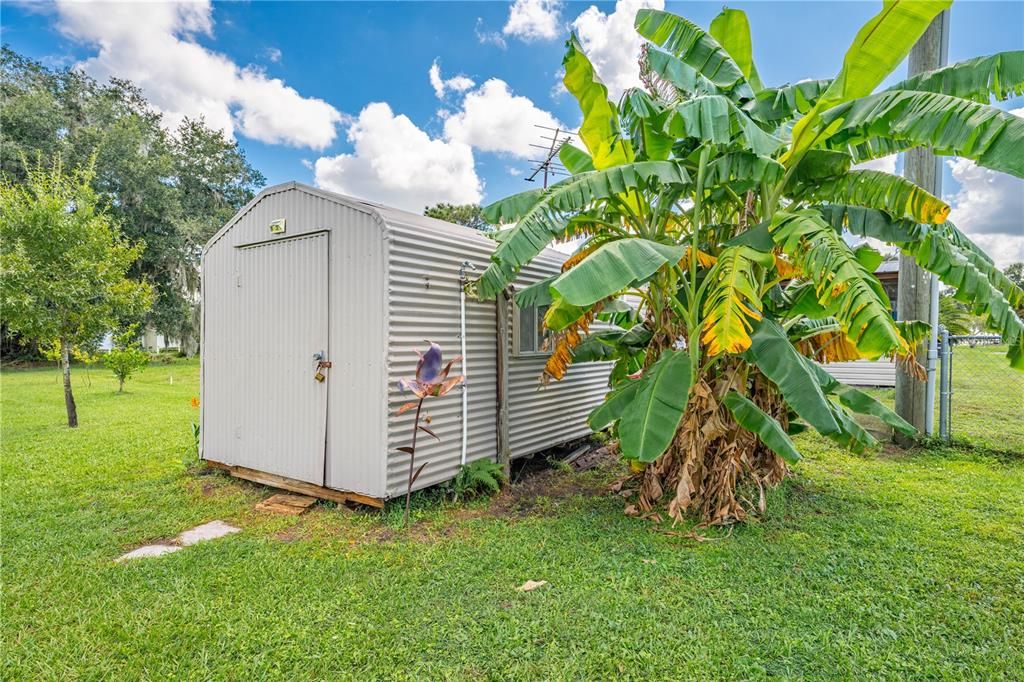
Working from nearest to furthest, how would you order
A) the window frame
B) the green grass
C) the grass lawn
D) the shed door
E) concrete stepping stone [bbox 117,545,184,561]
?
the grass lawn
concrete stepping stone [bbox 117,545,184,561]
the shed door
the window frame
the green grass

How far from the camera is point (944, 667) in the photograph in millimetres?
2205

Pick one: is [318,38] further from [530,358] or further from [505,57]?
[530,358]

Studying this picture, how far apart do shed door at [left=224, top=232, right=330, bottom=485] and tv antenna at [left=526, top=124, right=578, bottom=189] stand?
163 inches

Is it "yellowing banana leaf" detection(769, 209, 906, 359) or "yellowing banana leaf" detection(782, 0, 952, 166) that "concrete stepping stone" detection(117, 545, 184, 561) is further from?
"yellowing banana leaf" detection(782, 0, 952, 166)

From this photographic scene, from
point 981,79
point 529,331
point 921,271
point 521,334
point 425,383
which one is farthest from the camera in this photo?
point 921,271

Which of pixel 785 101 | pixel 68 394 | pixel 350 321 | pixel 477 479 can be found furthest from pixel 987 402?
pixel 68 394

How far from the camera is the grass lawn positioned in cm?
229

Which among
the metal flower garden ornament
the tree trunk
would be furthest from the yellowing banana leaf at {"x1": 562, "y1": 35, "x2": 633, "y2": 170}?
the tree trunk

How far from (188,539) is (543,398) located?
3682 mm

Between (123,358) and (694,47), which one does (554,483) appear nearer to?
(694,47)

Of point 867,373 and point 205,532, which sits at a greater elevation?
point 867,373

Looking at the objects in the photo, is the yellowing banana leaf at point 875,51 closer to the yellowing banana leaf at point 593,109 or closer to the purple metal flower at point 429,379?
→ the yellowing banana leaf at point 593,109

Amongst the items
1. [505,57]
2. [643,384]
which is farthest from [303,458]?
[505,57]

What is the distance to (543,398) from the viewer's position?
19.5 feet
